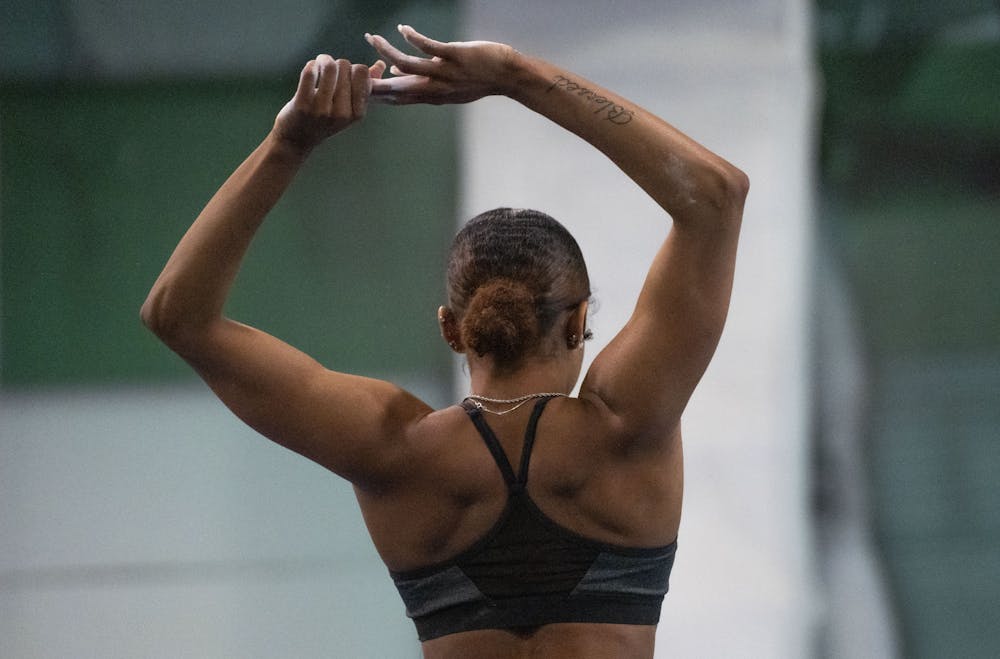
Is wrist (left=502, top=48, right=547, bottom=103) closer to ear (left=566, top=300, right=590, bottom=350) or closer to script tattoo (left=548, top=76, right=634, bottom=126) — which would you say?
script tattoo (left=548, top=76, right=634, bottom=126)

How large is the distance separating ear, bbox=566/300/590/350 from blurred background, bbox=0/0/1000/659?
1441 millimetres

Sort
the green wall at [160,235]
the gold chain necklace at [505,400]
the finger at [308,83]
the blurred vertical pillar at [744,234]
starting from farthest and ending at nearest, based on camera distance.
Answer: the green wall at [160,235] < the blurred vertical pillar at [744,234] < the gold chain necklace at [505,400] < the finger at [308,83]

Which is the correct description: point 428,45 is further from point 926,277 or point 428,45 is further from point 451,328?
point 926,277

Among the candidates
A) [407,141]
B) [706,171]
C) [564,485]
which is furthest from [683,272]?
[407,141]

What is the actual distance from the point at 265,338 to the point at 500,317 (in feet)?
0.72

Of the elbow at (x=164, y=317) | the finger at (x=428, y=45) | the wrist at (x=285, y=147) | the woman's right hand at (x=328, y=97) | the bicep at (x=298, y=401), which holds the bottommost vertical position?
the bicep at (x=298, y=401)

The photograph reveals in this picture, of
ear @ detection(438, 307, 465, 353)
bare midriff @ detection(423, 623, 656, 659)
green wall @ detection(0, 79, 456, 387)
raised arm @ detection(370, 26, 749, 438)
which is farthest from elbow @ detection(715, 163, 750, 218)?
green wall @ detection(0, 79, 456, 387)

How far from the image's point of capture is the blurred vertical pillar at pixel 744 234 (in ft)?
8.46

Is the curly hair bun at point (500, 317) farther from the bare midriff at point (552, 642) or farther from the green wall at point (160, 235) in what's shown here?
the green wall at point (160, 235)

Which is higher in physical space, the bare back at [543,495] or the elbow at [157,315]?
the elbow at [157,315]

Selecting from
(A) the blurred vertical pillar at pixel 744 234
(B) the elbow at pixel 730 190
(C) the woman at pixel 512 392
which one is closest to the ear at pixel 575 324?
(C) the woman at pixel 512 392

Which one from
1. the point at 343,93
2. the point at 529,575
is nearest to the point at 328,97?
the point at 343,93

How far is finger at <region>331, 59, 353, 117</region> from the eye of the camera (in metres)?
1.00

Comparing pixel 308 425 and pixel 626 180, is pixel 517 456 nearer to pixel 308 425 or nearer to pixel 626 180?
pixel 308 425
